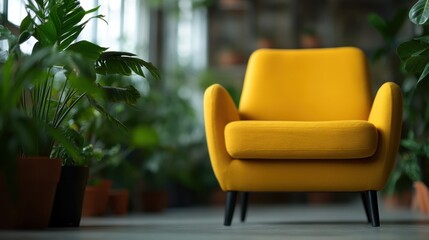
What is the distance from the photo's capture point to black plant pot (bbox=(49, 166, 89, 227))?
285 centimetres

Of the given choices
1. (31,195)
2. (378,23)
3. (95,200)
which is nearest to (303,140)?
(31,195)

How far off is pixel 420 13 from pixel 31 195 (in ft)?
5.92

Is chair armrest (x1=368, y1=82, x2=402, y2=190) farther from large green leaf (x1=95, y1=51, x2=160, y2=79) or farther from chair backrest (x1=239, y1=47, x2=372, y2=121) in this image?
large green leaf (x1=95, y1=51, x2=160, y2=79)

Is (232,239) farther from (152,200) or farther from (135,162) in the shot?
(135,162)

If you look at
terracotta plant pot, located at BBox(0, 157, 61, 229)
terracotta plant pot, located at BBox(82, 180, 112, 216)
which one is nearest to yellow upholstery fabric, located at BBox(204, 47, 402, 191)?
terracotta plant pot, located at BBox(0, 157, 61, 229)

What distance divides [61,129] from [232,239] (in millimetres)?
980

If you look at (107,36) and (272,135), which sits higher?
(107,36)

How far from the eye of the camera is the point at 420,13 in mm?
2994

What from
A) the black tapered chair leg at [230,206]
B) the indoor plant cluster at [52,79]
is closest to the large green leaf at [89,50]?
the indoor plant cluster at [52,79]

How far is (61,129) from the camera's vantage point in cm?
286

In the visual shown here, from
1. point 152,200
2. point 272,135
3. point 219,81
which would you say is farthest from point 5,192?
point 219,81

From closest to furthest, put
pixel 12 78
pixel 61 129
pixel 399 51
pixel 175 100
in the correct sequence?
pixel 12 78 < pixel 61 129 < pixel 399 51 < pixel 175 100

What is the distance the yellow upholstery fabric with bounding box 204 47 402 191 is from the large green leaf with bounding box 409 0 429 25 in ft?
1.00

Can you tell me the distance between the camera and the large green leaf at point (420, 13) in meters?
2.96
